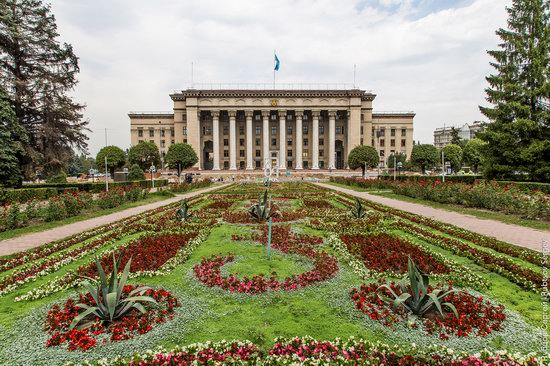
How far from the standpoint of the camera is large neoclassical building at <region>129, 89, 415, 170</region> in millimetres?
60188

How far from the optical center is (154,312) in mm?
4000

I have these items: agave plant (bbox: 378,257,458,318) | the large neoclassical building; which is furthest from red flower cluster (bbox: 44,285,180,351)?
the large neoclassical building

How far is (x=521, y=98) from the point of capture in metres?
21.9

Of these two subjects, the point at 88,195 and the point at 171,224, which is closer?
the point at 171,224

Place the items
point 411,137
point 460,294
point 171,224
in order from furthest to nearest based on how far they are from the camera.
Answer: point 411,137 < point 171,224 < point 460,294

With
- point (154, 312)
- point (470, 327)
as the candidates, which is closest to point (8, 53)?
point (154, 312)

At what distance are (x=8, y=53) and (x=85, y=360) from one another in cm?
2989

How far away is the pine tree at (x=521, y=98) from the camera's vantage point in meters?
20.5

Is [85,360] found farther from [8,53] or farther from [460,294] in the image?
[8,53]

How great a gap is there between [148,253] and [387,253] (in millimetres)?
5679

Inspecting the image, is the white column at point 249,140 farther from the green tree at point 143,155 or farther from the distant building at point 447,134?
the distant building at point 447,134

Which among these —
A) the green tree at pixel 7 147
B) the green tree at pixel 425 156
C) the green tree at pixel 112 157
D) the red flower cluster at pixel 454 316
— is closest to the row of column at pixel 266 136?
the green tree at pixel 425 156

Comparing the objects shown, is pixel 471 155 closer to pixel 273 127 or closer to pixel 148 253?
pixel 273 127

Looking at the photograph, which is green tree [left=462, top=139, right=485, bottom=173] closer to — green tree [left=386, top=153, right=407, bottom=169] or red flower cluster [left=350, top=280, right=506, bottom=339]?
green tree [left=386, top=153, right=407, bottom=169]
